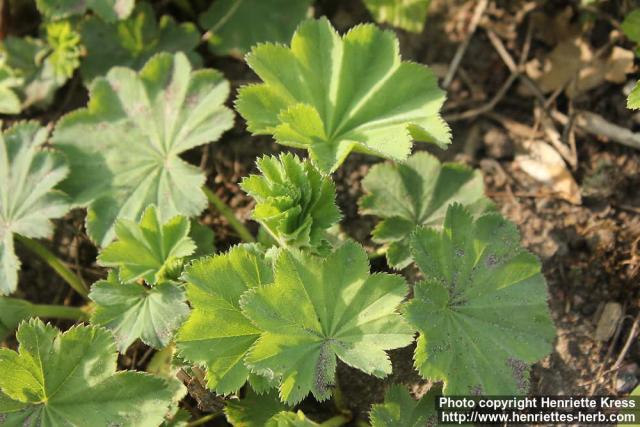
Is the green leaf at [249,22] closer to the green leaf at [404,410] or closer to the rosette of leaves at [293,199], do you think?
the rosette of leaves at [293,199]

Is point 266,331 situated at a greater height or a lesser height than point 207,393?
greater

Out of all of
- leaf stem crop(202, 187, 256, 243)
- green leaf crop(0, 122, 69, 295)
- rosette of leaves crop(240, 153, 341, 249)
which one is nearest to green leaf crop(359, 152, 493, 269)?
rosette of leaves crop(240, 153, 341, 249)

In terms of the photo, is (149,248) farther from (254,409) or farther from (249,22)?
(249,22)

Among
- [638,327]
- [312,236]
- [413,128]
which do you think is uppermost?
[413,128]

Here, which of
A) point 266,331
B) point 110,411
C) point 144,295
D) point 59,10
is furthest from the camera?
point 59,10

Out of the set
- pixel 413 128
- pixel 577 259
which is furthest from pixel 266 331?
pixel 577 259

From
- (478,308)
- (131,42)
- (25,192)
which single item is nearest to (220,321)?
(478,308)

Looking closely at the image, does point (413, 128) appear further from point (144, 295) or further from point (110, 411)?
point (110, 411)

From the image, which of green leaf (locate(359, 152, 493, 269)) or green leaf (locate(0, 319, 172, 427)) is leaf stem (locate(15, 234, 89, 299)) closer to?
green leaf (locate(0, 319, 172, 427))
